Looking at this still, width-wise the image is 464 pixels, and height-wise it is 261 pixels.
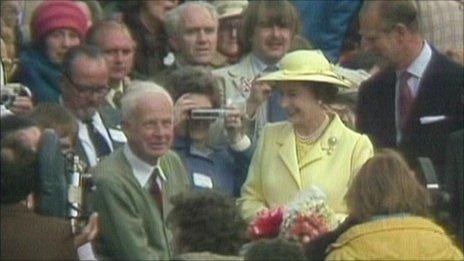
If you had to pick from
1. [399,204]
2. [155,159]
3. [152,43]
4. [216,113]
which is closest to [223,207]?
[399,204]

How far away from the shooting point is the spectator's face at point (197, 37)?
14062mm

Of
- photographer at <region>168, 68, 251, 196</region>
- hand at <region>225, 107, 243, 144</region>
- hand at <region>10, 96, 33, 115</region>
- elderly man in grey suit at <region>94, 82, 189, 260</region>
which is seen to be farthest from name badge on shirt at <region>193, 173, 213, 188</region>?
hand at <region>10, 96, 33, 115</region>

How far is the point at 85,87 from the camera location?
12938 mm

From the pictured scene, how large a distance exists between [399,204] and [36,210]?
1648 millimetres

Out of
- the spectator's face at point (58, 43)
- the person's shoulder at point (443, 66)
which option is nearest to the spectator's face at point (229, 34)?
the spectator's face at point (58, 43)

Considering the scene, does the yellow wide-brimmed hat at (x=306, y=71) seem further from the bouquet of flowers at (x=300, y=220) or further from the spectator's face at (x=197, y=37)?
the spectator's face at (x=197, y=37)

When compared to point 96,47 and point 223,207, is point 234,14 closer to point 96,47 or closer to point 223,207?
point 96,47

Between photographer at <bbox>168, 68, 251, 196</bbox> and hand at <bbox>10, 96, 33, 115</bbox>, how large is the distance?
0.79 m

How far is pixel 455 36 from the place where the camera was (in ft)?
48.8

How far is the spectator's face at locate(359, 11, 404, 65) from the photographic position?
498 inches

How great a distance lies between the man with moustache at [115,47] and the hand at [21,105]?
1149mm

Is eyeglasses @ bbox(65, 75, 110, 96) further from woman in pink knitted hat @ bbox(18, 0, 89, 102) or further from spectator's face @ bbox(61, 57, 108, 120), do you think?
woman in pink knitted hat @ bbox(18, 0, 89, 102)

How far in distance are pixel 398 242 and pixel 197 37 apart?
4098mm

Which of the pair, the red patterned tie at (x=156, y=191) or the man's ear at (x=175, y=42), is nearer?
the red patterned tie at (x=156, y=191)
